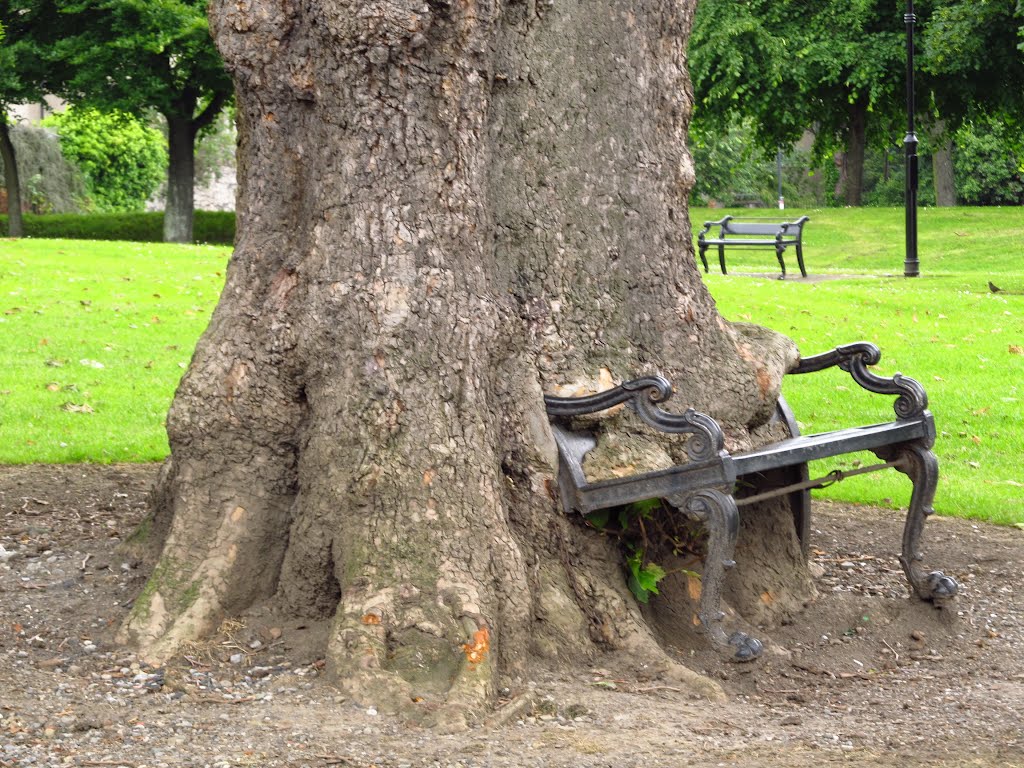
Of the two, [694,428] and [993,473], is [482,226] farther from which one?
[993,473]

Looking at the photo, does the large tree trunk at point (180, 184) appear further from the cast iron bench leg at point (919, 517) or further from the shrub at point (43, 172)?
the cast iron bench leg at point (919, 517)

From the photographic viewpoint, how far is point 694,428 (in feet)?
13.3

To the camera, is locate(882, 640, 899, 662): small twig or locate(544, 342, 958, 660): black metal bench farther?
locate(882, 640, 899, 662): small twig

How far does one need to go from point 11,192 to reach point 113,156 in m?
12.1

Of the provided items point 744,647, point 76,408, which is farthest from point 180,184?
point 744,647

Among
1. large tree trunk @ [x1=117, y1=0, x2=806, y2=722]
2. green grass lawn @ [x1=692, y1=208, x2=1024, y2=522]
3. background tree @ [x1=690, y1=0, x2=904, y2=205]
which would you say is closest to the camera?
large tree trunk @ [x1=117, y1=0, x2=806, y2=722]

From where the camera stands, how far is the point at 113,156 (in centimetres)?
3838

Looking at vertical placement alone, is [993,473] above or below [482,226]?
below

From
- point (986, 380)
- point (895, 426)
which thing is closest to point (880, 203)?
point (986, 380)

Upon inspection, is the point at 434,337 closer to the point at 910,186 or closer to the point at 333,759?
the point at 333,759

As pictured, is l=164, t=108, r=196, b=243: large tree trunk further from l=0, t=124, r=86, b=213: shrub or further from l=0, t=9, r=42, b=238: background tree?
l=0, t=124, r=86, b=213: shrub

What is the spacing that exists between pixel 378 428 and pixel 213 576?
78 cm

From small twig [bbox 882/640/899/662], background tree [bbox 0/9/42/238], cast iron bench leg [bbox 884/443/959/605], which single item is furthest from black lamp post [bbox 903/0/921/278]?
background tree [bbox 0/9/42/238]

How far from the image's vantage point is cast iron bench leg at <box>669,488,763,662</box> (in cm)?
407
